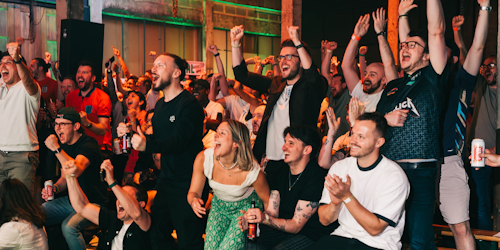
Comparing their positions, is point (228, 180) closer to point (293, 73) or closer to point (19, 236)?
point (293, 73)

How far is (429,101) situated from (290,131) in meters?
1.10

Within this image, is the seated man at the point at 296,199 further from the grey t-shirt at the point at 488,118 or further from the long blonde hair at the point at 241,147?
the grey t-shirt at the point at 488,118

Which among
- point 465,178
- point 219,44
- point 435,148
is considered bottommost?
A: point 465,178

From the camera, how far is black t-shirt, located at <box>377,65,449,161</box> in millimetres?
3506

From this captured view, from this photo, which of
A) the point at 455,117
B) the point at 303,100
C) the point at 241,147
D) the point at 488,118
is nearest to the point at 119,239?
the point at 241,147

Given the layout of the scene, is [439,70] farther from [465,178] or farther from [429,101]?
[465,178]

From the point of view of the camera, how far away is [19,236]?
166 inches

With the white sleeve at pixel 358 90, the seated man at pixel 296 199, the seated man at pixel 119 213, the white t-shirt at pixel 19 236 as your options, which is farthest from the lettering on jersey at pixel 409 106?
the white t-shirt at pixel 19 236

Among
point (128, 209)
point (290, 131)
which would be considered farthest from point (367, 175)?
point (128, 209)

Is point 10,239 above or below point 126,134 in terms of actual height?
below

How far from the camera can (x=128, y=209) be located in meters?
4.32

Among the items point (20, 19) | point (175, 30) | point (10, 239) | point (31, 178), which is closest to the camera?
point (10, 239)

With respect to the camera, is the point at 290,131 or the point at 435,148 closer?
the point at 435,148

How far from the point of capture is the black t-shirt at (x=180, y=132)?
4.17 metres
